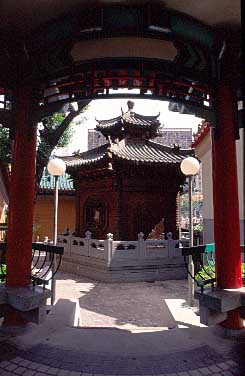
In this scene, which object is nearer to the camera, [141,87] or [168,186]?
[141,87]

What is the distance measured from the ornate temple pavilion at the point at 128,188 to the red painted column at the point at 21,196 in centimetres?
787

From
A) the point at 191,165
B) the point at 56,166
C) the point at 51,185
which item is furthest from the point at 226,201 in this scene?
the point at 51,185

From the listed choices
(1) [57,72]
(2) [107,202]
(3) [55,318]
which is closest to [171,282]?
(2) [107,202]

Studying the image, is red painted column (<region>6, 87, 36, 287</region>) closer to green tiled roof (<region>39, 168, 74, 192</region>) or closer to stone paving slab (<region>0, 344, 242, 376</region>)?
stone paving slab (<region>0, 344, 242, 376</region>)

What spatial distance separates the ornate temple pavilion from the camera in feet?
41.7

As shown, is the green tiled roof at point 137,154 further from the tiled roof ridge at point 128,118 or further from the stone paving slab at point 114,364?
the stone paving slab at point 114,364

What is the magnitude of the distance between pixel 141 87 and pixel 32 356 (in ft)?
13.6

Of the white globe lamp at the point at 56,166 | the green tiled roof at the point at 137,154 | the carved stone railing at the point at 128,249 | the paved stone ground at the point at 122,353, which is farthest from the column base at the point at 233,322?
the green tiled roof at the point at 137,154

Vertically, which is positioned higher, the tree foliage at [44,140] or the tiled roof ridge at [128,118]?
the tiled roof ridge at [128,118]

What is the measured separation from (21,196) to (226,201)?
3044 millimetres

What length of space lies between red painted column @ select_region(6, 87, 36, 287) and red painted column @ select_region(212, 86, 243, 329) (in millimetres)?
2835

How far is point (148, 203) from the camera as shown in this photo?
43.0ft

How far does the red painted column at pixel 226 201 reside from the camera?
4.25 m

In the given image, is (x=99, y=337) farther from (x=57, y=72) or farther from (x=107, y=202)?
(x=107, y=202)
